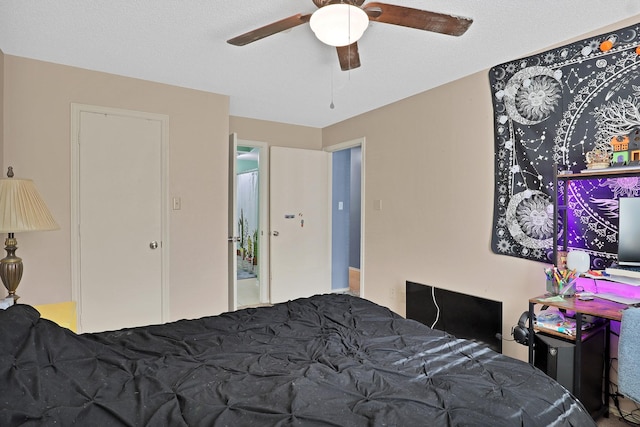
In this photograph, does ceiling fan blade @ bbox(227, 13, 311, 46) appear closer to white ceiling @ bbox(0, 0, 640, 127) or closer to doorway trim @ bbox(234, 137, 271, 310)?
white ceiling @ bbox(0, 0, 640, 127)

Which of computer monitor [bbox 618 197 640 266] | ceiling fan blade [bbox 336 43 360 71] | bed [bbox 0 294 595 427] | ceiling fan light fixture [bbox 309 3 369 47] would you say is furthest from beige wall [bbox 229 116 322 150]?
computer monitor [bbox 618 197 640 266]

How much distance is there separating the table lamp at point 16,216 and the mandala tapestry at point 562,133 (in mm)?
3173

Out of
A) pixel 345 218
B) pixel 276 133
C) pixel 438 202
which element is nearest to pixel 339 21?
pixel 438 202

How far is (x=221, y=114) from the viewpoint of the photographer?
343 centimetres

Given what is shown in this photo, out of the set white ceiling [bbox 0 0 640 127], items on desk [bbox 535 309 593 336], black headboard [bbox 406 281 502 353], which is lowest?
black headboard [bbox 406 281 502 353]

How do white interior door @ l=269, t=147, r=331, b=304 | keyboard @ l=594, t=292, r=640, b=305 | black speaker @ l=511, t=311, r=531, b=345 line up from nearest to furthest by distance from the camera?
keyboard @ l=594, t=292, r=640, b=305, black speaker @ l=511, t=311, r=531, b=345, white interior door @ l=269, t=147, r=331, b=304

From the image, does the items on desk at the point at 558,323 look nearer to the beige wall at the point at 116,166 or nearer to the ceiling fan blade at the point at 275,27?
the ceiling fan blade at the point at 275,27

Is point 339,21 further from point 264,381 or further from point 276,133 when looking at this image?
point 276,133

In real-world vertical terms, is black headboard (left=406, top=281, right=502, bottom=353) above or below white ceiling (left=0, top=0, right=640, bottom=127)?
below

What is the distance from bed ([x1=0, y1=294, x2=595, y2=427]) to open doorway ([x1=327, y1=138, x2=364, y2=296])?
3330mm

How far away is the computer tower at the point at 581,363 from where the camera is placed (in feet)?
6.22

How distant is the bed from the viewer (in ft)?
3.42

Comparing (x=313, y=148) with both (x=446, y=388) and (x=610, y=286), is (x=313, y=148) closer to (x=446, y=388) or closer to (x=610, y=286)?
(x=610, y=286)

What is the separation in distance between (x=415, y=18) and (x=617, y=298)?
1.86 meters
